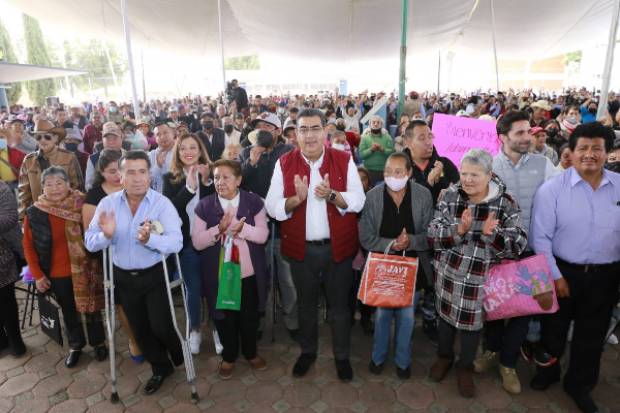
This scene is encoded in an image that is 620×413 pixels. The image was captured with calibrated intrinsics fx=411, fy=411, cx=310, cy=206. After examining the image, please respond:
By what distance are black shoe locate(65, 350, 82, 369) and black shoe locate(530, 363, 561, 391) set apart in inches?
153

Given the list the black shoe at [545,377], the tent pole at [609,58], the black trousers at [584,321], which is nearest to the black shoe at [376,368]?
the black shoe at [545,377]

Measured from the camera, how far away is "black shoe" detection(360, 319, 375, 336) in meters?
4.12

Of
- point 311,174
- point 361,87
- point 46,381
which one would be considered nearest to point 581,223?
point 311,174

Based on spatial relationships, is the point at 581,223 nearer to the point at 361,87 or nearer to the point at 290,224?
the point at 290,224

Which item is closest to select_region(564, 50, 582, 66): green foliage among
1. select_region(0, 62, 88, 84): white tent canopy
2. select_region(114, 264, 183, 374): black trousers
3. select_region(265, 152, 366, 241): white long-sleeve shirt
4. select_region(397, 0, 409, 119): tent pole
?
select_region(397, 0, 409, 119): tent pole

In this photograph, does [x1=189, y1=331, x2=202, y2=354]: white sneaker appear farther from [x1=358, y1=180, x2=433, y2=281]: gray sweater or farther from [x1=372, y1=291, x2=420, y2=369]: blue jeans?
[x1=358, y1=180, x2=433, y2=281]: gray sweater

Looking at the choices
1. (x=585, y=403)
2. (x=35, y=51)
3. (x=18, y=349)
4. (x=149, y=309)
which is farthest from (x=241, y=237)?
(x=35, y=51)

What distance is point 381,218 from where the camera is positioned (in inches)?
127

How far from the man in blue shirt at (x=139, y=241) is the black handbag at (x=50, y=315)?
830 millimetres

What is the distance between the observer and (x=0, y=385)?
3.46 meters

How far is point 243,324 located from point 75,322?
1.60m

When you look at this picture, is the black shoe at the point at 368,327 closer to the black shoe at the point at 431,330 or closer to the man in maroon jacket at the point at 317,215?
the black shoe at the point at 431,330

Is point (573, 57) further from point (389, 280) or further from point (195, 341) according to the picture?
point (195, 341)

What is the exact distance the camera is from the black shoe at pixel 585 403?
2895 millimetres
